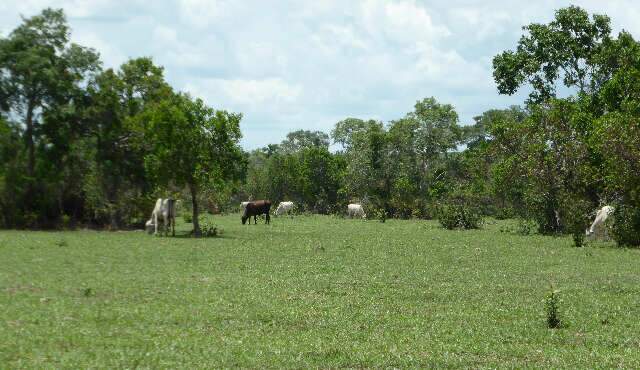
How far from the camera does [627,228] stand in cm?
3047

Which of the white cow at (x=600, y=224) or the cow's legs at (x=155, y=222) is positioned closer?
the white cow at (x=600, y=224)

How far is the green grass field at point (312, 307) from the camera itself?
1056cm

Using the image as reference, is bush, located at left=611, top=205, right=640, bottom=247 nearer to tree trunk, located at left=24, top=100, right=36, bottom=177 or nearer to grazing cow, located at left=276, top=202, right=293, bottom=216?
tree trunk, located at left=24, top=100, right=36, bottom=177

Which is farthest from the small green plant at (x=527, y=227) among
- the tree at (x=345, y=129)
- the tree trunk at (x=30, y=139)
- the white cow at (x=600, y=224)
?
the tree at (x=345, y=129)

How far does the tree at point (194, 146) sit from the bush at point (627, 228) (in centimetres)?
1738

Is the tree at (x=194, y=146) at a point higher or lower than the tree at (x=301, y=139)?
lower

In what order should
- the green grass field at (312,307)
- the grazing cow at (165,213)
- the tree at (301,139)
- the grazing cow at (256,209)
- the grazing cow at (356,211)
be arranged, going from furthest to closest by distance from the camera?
1. the tree at (301,139)
2. the grazing cow at (356,211)
3. the grazing cow at (256,209)
4. the grazing cow at (165,213)
5. the green grass field at (312,307)

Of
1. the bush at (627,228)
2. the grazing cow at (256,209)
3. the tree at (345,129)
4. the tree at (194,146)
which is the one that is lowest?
the bush at (627,228)

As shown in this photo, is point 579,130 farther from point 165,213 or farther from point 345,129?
point 345,129

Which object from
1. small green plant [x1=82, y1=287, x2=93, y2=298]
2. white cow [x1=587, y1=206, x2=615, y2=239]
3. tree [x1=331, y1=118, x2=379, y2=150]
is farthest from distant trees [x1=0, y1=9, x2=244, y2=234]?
tree [x1=331, y1=118, x2=379, y2=150]

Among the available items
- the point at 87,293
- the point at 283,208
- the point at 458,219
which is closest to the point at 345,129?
the point at 283,208

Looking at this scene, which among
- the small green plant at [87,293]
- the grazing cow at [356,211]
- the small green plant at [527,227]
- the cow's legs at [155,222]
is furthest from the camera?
the grazing cow at [356,211]

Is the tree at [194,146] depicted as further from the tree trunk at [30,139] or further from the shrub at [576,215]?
the shrub at [576,215]

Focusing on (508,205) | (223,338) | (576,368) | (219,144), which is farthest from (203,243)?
(508,205)
